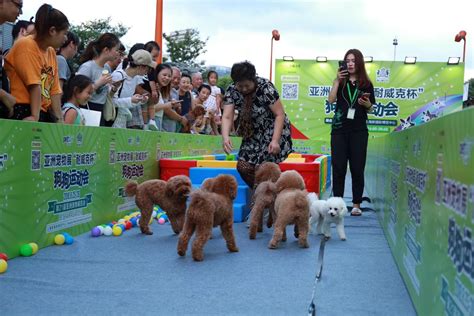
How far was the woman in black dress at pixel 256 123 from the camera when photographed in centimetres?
470

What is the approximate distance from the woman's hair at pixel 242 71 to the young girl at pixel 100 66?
1.90 meters

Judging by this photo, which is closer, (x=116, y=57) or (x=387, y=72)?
(x=116, y=57)

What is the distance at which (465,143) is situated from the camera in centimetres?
172

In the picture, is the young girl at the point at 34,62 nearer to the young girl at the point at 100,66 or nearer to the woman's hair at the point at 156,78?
the young girl at the point at 100,66

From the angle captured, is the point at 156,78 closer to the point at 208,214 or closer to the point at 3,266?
the point at 208,214

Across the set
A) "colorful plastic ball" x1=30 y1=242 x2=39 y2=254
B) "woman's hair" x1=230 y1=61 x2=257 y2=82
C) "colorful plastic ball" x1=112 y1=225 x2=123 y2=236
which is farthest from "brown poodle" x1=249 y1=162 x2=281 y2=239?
"colorful plastic ball" x1=30 y1=242 x2=39 y2=254

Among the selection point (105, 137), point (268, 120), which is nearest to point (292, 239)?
point (268, 120)

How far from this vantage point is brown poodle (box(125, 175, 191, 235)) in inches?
170

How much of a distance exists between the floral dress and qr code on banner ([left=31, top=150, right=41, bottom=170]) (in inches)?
71.7

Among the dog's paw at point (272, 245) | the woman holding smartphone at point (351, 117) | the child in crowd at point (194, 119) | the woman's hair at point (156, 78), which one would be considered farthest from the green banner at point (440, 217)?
the child in crowd at point (194, 119)

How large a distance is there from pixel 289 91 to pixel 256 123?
1163 cm

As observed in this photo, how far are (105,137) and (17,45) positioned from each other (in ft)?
4.05

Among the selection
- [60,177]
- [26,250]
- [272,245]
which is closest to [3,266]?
[26,250]

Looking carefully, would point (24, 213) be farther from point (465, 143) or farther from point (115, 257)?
point (465, 143)
